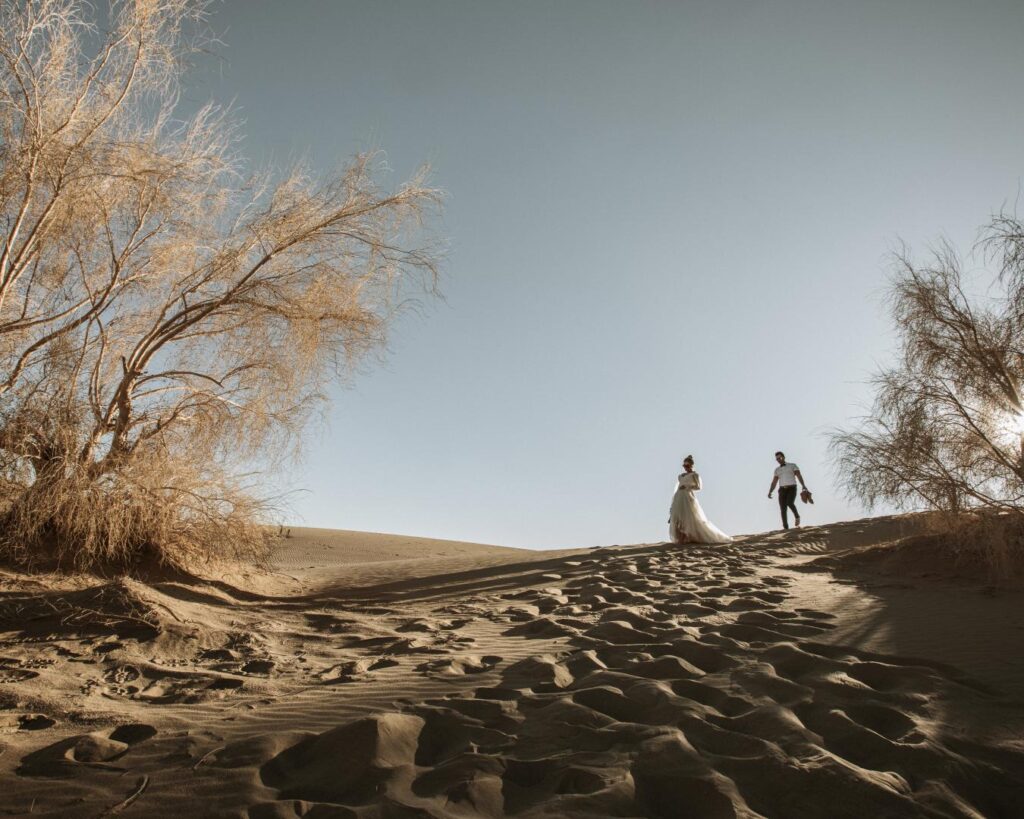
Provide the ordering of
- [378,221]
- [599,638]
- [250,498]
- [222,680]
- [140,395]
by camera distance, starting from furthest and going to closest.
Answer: [378,221], [140,395], [250,498], [599,638], [222,680]

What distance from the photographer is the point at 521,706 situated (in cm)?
294

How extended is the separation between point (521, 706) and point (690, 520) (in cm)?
868

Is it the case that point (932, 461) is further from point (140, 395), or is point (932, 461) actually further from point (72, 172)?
point (72, 172)

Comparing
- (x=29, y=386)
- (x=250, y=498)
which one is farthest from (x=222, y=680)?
(x=29, y=386)

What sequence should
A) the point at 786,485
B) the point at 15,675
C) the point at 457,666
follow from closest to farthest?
the point at 15,675 → the point at 457,666 → the point at 786,485

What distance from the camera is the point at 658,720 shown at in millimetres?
2678

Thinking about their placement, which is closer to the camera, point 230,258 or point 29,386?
point 29,386

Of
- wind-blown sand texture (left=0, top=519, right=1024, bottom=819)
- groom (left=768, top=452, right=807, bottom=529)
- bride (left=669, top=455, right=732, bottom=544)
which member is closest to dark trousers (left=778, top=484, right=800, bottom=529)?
groom (left=768, top=452, right=807, bottom=529)

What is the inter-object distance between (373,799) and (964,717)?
245cm

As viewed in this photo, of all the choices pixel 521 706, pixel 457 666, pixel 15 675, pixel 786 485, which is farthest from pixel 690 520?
pixel 15 675

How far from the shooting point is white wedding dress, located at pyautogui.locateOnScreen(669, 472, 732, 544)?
36.0 ft

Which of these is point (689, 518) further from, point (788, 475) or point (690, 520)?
point (788, 475)

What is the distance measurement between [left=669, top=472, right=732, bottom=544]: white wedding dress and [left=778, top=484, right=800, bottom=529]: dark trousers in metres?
2.80

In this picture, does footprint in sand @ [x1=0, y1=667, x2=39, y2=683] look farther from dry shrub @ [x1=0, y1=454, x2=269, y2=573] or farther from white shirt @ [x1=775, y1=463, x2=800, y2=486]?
white shirt @ [x1=775, y1=463, x2=800, y2=486]
